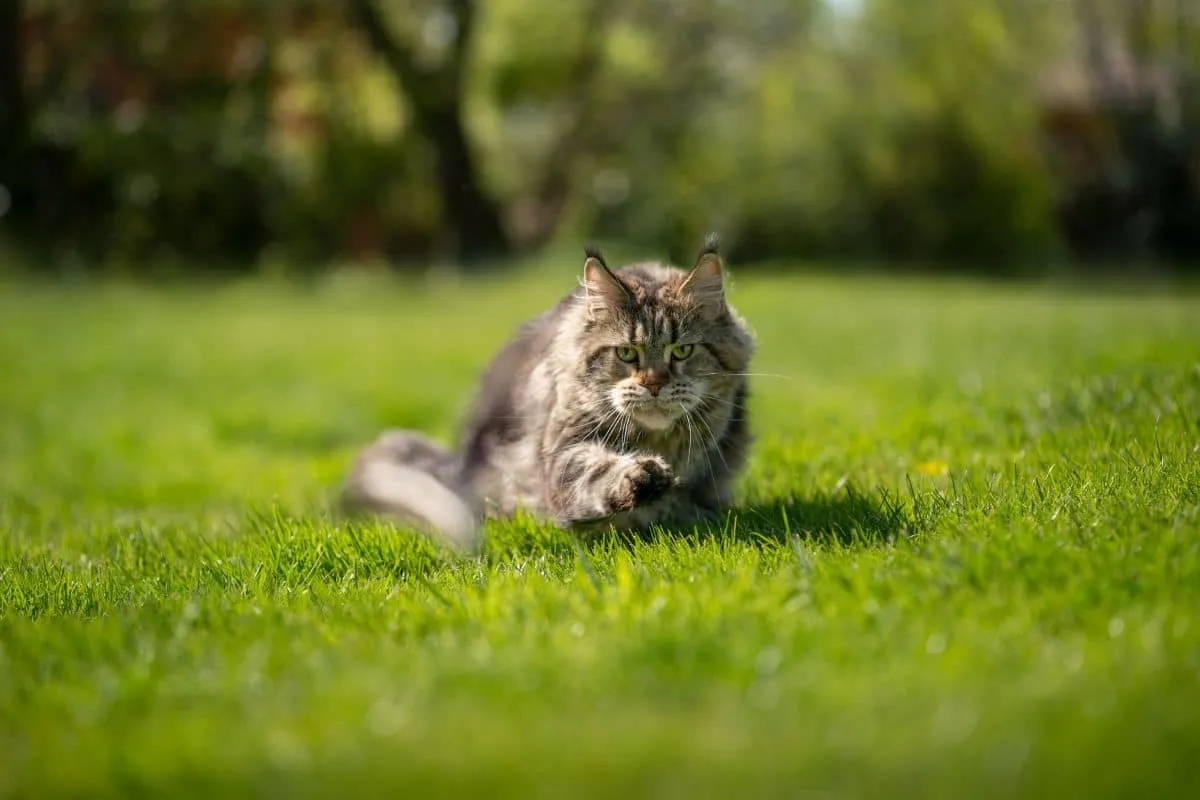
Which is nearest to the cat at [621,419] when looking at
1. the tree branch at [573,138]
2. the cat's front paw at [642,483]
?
the cat's front paw at [642,483]

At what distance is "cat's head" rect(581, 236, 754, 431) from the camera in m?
3.61

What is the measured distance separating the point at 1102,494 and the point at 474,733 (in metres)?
2.16

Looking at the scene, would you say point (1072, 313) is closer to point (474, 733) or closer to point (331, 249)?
point (474, 733)

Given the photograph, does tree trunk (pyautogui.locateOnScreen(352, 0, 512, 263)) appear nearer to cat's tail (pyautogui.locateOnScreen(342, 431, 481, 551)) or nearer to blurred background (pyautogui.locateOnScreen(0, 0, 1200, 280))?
blurred background (pyautogui.locateOnScreen(0, 0, 1200, 280))

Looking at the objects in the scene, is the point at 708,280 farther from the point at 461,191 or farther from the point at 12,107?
the point at 12,107

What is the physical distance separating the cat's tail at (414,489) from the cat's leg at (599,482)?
330 mm

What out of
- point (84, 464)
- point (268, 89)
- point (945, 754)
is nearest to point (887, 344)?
point (84, 464)

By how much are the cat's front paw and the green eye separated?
1.52ft

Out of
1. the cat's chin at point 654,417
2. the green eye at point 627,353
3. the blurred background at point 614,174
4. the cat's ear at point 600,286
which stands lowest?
the cat's chin at point 654,417

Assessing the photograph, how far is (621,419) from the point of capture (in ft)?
12.1

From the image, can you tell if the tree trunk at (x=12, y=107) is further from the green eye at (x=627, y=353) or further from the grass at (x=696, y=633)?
the green eye at (x=627, y=353)

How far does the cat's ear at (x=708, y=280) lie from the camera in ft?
12.2

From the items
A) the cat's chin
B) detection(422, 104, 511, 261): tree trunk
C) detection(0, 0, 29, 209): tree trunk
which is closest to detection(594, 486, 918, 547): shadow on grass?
the cat's chin

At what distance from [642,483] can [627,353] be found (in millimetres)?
575
